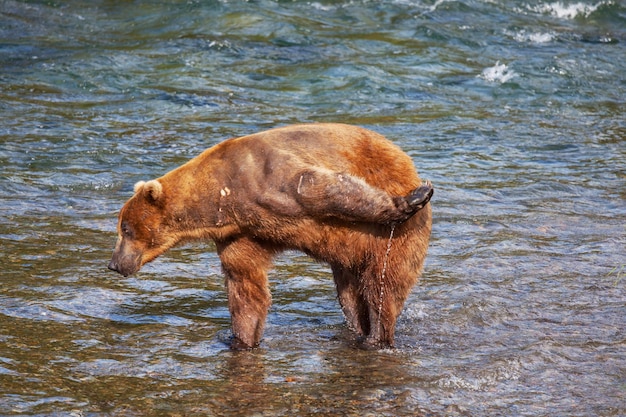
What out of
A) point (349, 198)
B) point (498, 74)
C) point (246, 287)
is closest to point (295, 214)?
point (349, 198)

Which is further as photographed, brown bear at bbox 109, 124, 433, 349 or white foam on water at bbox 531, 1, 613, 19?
white foam on water at bbox 531, 1, 613, 19

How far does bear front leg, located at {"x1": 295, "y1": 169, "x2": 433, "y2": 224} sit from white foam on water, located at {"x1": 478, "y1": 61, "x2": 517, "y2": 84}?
10566 millimetres

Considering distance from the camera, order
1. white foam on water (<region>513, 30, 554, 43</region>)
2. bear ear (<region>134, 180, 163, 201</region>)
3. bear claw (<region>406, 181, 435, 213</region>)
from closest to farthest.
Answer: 1. bear claw (<region>406, 181, 435, 213</region>)
2. bear ear (<region>134, 180, 163, 201</region>)
3. white foam on water (<region>513, 30, 554, 43</region>)

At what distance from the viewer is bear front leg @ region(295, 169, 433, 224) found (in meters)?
6.58

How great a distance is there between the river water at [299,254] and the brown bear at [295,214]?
0.46 metres

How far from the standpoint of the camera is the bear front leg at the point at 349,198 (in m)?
6.58

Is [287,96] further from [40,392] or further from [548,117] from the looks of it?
[40,392]

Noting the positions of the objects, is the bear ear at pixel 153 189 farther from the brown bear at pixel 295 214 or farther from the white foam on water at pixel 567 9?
the white foam on water at pixel 567 9

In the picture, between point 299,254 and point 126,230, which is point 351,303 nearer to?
point 126,230

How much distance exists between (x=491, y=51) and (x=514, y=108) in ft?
11.1

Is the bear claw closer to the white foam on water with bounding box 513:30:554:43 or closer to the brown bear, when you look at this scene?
the brown bear

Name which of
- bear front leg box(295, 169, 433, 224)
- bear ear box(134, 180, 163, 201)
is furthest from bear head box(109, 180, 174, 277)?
bear front leg box(295, 169, 433, 224)

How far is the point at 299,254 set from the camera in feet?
31.2

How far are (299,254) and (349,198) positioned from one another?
2.99m
